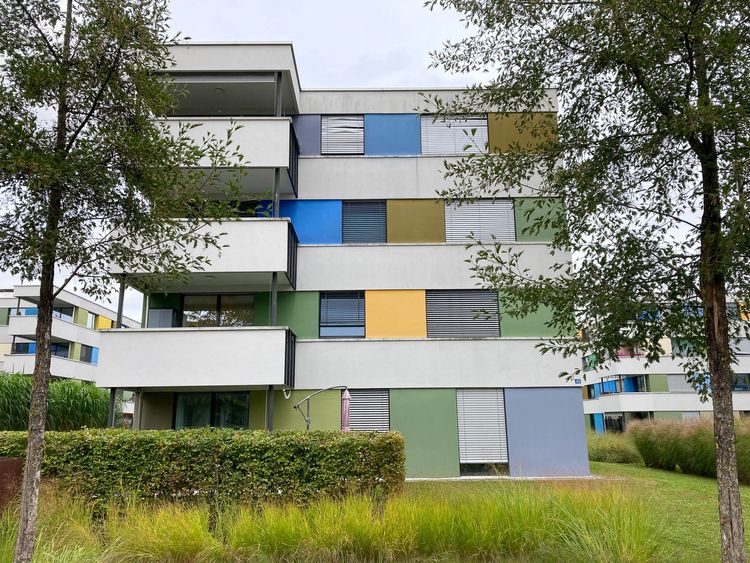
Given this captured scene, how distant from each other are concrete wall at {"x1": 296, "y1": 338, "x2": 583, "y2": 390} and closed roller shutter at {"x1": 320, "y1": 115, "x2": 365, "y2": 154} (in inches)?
221

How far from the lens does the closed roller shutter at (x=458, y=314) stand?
15141mm

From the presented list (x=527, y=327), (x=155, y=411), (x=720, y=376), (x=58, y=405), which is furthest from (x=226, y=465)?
(x=58, y=405)

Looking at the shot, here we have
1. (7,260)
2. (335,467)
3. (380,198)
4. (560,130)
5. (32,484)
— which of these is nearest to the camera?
(32,484)

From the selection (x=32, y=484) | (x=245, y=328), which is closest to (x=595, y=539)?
(x=32, y=484)

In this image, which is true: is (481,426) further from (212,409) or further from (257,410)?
(212,409)

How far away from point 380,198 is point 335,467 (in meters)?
9.31

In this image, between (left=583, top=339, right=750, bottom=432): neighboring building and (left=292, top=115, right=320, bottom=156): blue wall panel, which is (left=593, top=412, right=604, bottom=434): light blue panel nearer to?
(left=583, top=339, right=750, bottom=432): neighboring building

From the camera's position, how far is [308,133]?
16469 mm

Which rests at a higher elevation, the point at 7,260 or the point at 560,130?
the point at 560,130

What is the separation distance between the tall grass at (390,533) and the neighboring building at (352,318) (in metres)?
6.84

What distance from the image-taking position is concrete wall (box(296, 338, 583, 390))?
14.6 m

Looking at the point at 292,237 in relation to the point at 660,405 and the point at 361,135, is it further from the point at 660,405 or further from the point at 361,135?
the point at 660,405

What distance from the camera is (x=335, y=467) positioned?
8250mm

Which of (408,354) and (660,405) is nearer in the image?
(408,354)
